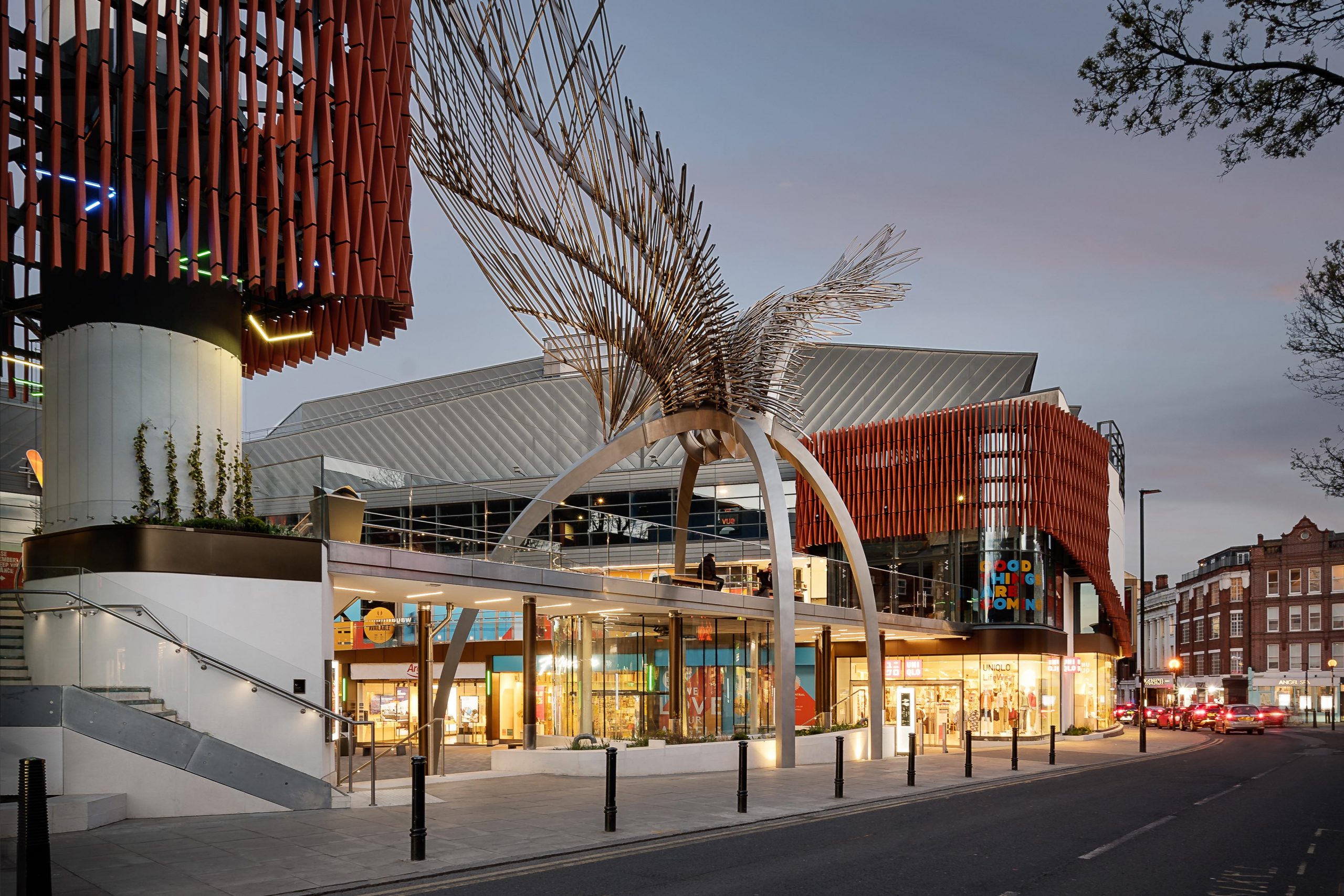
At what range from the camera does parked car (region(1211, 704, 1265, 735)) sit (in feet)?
180

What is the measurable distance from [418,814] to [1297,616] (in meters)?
87.2

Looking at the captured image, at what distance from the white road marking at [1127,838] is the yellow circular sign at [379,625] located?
20.0 meters

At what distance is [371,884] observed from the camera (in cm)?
1140

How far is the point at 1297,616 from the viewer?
85.5m

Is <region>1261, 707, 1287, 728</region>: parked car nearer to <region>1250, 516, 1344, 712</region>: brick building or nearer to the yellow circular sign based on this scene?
<region>1250, 516, 1344, 712</region>: brick building

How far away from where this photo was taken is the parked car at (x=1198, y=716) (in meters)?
55.4

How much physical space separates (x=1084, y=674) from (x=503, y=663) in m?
A: 24.9

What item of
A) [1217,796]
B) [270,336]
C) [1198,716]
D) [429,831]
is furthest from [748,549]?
[429,831]

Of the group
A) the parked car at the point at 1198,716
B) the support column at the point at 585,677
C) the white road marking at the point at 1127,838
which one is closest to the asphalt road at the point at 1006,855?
the white road marking at the point at 1127,838

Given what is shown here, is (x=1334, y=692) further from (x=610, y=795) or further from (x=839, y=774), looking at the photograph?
(x=610, y=795)

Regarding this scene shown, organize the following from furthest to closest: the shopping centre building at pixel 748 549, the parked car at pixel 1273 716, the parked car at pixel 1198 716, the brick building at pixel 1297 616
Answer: the brick building at pixel 1297 616 → the parked car at pixel 1273 716 → the parked car at pixel 1198 716 → the shopping centre building at pixel 748 549

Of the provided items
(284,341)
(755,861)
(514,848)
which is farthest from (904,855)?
(284,341)

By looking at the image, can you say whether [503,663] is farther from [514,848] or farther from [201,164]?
[514,848]

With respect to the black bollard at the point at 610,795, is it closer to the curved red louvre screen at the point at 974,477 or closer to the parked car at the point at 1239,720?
the curved red louvre screen at the point at 974,477
